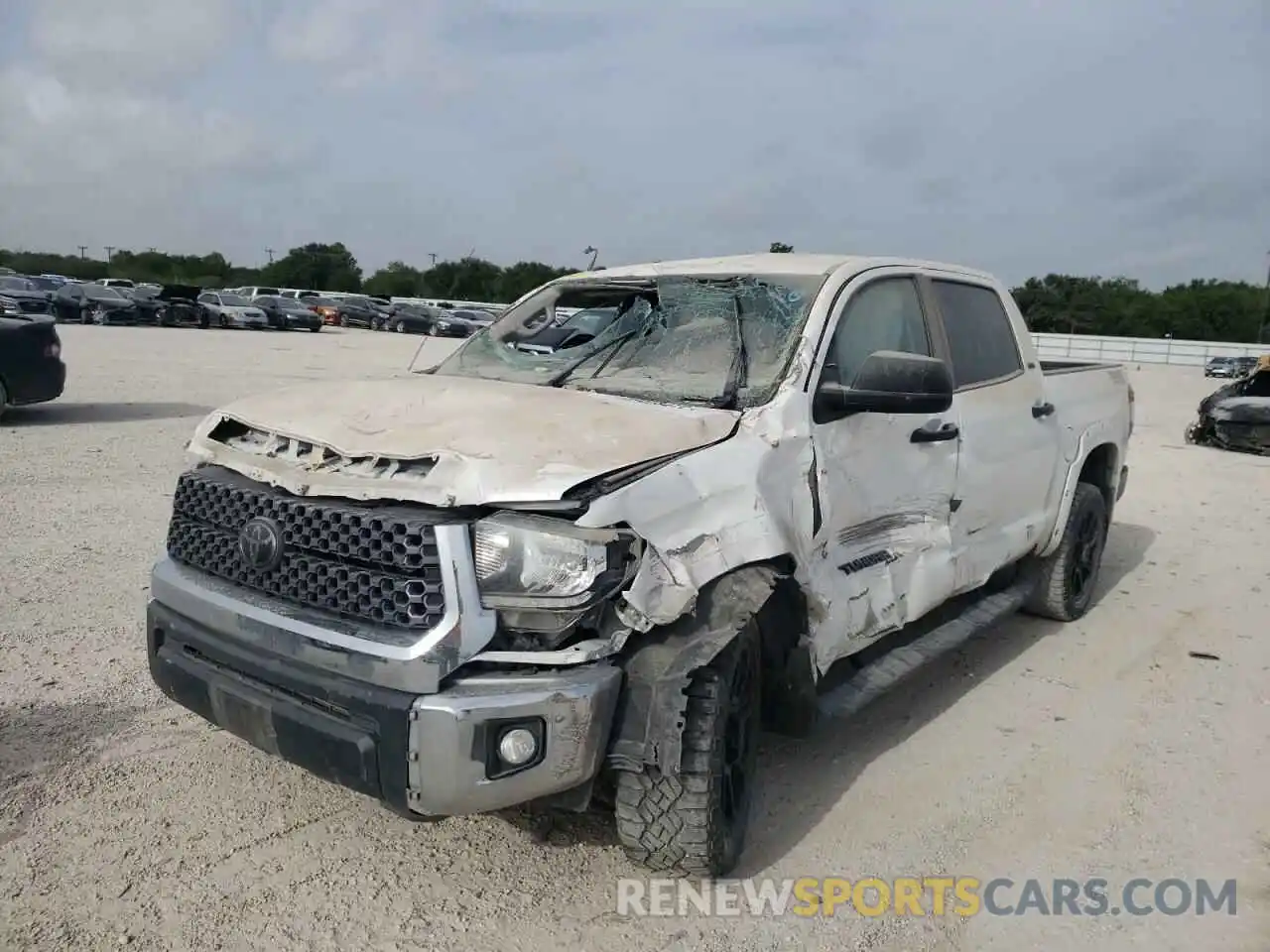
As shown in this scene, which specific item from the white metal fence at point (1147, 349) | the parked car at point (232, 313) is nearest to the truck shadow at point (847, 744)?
the parked car at point (232, 313)

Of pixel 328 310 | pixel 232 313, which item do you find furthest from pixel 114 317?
pixel 328 310

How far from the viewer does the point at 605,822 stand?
11.1 ft

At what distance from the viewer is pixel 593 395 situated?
3.46 meters

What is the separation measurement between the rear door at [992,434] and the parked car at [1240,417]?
34.9 feet

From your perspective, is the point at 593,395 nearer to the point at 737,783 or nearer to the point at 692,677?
the point at 692,677

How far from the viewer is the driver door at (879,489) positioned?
11.2ft

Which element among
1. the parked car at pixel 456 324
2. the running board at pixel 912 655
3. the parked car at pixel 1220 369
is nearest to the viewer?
the running board at pixel 912 655

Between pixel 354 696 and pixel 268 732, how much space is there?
1.16 ft

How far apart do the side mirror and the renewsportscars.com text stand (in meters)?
1.47

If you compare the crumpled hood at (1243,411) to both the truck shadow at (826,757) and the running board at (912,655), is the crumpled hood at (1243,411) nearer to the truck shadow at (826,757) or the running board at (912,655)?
the truck shadow at (826,757)

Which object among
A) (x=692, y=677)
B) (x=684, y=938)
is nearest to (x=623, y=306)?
(x=692, y=677)

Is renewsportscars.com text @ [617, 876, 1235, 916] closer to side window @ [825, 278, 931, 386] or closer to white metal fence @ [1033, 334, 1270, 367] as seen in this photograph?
side window @ [825, 278, 931, 386]

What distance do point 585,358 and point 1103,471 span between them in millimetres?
3896

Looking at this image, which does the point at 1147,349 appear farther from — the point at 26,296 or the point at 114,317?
the point at 26,296
